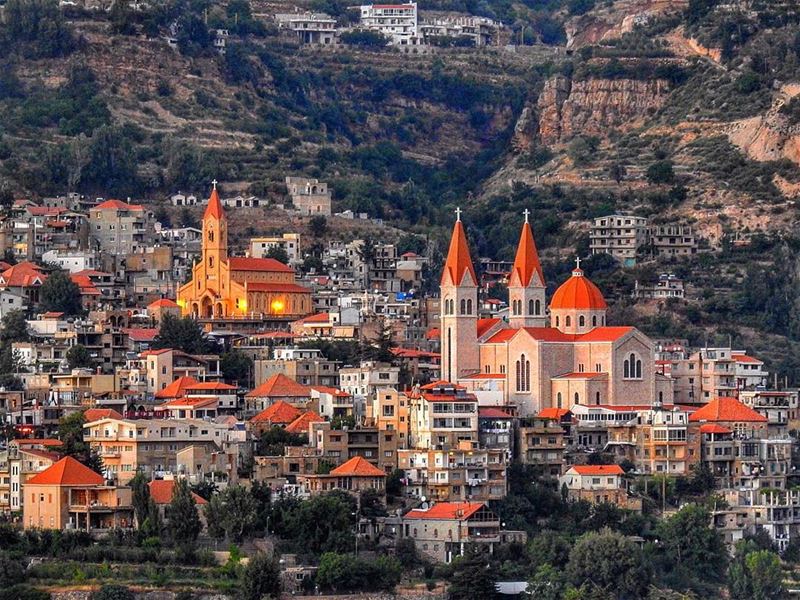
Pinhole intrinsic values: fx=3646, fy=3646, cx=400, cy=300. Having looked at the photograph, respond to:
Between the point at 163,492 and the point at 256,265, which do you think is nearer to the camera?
the point at 163,492

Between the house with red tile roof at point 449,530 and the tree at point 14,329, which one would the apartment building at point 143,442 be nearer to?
the house with red tile roof at point 449,530

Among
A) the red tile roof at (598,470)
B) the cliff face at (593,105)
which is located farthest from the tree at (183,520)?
the cliff face at (593,105)

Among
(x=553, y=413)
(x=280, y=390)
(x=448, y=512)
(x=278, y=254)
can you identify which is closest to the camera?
(x=448, y=512)

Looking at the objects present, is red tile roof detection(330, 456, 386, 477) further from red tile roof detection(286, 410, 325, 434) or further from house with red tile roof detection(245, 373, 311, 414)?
house with red tile roof detection(245, 373, 311, 414)

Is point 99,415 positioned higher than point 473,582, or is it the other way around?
point 99,415

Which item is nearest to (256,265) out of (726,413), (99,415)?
(726,413)

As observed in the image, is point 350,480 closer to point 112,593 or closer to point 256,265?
point 112,593
